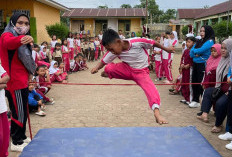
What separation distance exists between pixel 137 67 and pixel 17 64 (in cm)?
162

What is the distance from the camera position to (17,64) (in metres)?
2.97

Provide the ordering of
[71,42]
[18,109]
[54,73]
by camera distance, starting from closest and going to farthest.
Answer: [18,109] → [54,73] → [71,42]

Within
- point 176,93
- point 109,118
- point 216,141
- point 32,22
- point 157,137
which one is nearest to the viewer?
point 157,137

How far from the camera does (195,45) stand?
16.8 ft

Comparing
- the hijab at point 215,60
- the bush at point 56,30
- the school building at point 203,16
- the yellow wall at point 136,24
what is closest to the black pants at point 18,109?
the hijab at point 215,60

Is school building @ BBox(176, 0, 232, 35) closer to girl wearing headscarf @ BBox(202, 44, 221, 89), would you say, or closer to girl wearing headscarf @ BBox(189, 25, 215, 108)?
girl wearing headscarf @ BBox(189, 25, 215, 108)

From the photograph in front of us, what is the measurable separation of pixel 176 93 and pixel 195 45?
1.87 m

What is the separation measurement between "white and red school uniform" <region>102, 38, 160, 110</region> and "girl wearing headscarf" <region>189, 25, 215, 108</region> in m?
2.20

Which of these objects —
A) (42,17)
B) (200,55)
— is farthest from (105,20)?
(200,55)

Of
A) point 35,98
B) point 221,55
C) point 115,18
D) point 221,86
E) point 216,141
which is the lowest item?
point 216,141

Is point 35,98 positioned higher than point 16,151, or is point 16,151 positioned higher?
point 35,98

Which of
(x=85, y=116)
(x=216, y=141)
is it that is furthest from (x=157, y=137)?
(x=85, y=116)

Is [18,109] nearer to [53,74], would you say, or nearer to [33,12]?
[53,74]

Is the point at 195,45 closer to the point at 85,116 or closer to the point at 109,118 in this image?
the point at 109,118
